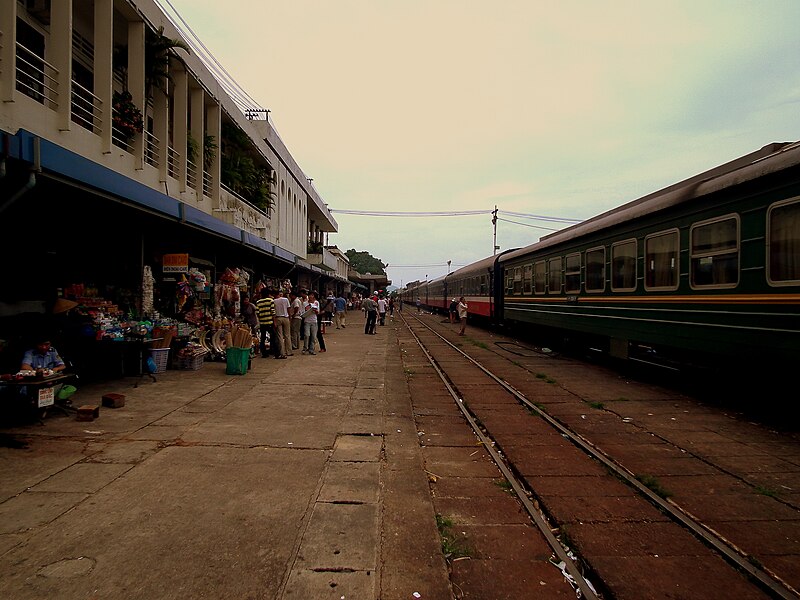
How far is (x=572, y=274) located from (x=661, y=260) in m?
3.93

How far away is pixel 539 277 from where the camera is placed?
15.1m

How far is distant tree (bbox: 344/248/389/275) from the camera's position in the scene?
354 feet

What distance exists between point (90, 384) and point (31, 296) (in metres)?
1.64

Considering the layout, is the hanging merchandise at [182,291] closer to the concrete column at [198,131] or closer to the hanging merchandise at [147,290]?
the hanging merchandise at [147,290]

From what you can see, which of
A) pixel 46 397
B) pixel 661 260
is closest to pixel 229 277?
pixel 46 397

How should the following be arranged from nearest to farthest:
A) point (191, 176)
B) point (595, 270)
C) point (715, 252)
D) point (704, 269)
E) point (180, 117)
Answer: point (715, 252)
point (704, 269)
point (595, 270)
point (180, 117)
point (191, 176)

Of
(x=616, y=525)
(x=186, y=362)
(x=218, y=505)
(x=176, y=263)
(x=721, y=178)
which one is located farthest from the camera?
(x=186, y=362)

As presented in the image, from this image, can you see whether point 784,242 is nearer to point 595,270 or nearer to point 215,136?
point 595,270

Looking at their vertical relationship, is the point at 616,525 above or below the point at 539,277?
below

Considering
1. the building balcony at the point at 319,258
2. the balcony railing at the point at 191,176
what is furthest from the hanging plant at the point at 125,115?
the building balcony at the point at 319,258

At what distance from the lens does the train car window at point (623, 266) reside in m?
9.70

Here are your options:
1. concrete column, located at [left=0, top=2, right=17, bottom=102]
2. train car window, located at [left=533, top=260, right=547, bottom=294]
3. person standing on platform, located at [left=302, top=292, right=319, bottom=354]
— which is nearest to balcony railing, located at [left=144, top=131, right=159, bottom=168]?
concrete column, located at [left=0, top=2, right=17, bottom=102]

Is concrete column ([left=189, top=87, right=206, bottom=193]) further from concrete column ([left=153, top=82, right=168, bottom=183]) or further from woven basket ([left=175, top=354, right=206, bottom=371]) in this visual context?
woven basket ([left=175, top=354, right=206, bottom=371])

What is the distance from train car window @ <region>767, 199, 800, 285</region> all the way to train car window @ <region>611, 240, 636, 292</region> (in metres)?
3.35
